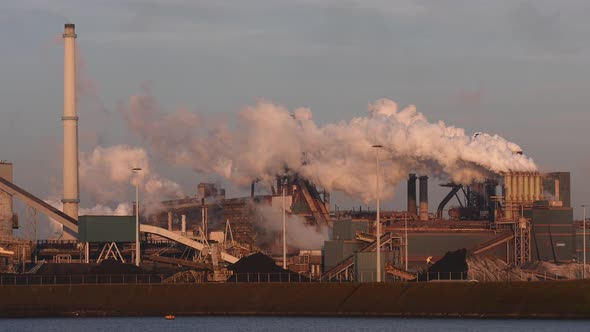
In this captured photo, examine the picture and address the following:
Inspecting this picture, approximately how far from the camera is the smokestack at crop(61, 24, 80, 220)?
540 feet

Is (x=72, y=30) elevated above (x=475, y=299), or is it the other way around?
(x=72, y=30)

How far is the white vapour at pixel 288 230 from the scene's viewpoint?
177 metres

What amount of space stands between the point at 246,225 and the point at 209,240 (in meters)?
13.3

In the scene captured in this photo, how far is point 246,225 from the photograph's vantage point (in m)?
182

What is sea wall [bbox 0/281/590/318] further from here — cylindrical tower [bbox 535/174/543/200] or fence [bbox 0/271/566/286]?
cylindrical tower [bbox 535/174/543/200]

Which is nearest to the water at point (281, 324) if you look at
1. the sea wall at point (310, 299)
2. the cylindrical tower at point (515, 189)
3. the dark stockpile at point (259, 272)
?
the sea wall at point (310, 299)

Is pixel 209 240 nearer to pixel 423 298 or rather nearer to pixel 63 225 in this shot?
pixel 63 225

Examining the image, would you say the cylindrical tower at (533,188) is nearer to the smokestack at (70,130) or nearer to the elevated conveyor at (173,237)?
the elevated conveyor at (173,237)

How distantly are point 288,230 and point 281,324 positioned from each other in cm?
7676

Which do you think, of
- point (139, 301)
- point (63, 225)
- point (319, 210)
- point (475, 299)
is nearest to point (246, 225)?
point (319, 210)

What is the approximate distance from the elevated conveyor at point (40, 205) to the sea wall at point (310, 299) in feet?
137

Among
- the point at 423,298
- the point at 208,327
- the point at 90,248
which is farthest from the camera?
the point at 90,248

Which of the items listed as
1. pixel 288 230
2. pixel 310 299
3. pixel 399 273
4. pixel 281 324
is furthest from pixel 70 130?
pixel 281 324

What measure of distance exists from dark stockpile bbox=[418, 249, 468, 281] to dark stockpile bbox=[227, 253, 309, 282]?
1166cm
